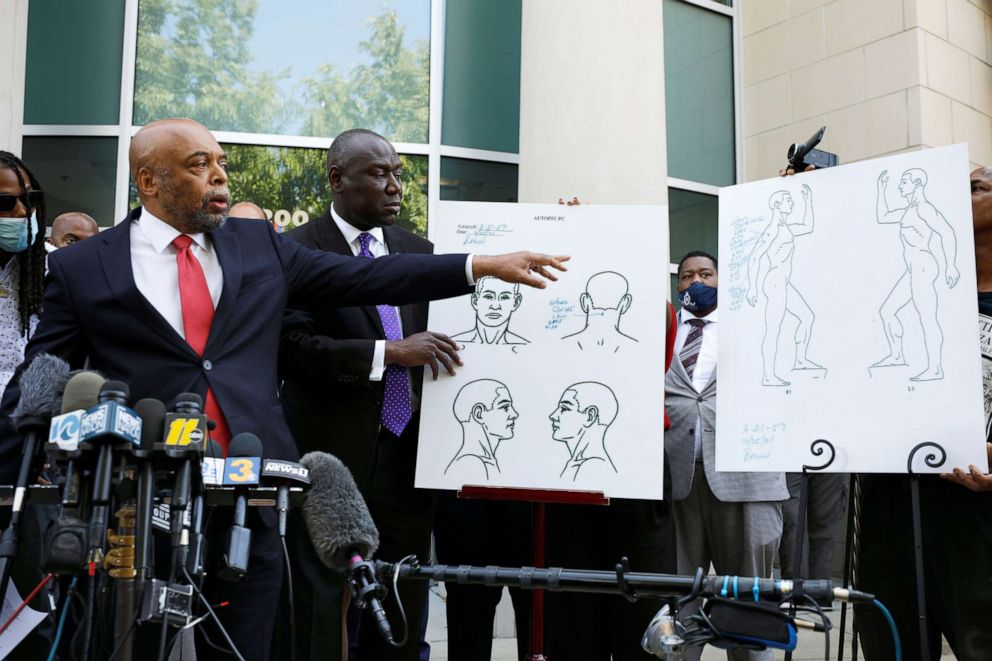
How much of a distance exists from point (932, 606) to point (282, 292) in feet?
8.40

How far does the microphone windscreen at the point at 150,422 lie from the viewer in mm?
2250

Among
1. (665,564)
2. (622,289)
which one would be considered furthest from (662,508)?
(622,289)

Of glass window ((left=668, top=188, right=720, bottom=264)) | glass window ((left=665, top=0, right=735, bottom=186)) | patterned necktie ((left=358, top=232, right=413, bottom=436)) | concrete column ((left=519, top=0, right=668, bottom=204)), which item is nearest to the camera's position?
patterned necktie ((left=358, top=232, right=413, bottom=436))

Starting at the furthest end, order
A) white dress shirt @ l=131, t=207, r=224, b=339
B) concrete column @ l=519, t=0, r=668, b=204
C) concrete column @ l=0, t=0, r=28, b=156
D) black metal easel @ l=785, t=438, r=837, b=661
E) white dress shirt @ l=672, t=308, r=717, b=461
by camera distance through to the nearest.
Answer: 1. concrete column @ l=0, t=0, r=28, b=156
2. concrete column @ l=519, t=0, r=668, b=204
3. white dress shirt @ l=672, t=308, r=717, b=461
4. black metal easel @ l=785, t=438, r=837, b=661
5. white dress shirt @ l=131, t=207, r=224, b=339

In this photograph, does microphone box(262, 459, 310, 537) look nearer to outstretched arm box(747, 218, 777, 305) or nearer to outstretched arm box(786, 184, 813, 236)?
outstretched arm box(747, 218, 777, 305)

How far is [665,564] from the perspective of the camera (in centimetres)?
423

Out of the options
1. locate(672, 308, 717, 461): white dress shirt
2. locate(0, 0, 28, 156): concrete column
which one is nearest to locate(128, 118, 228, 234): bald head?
locate(672, 308, 717, 461): white dress shirt

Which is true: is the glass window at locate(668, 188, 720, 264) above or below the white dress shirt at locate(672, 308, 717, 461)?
above

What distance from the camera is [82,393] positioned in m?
2.31

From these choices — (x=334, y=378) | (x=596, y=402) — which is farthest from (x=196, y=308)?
(x=596, y=402)

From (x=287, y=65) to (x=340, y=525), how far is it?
6911 millimetres

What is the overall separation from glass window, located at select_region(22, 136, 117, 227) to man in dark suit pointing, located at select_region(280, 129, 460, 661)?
470 centimetres

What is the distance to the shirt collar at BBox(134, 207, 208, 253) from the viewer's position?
328 centimetres

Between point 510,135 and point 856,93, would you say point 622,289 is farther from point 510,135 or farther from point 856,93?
point 856,93
